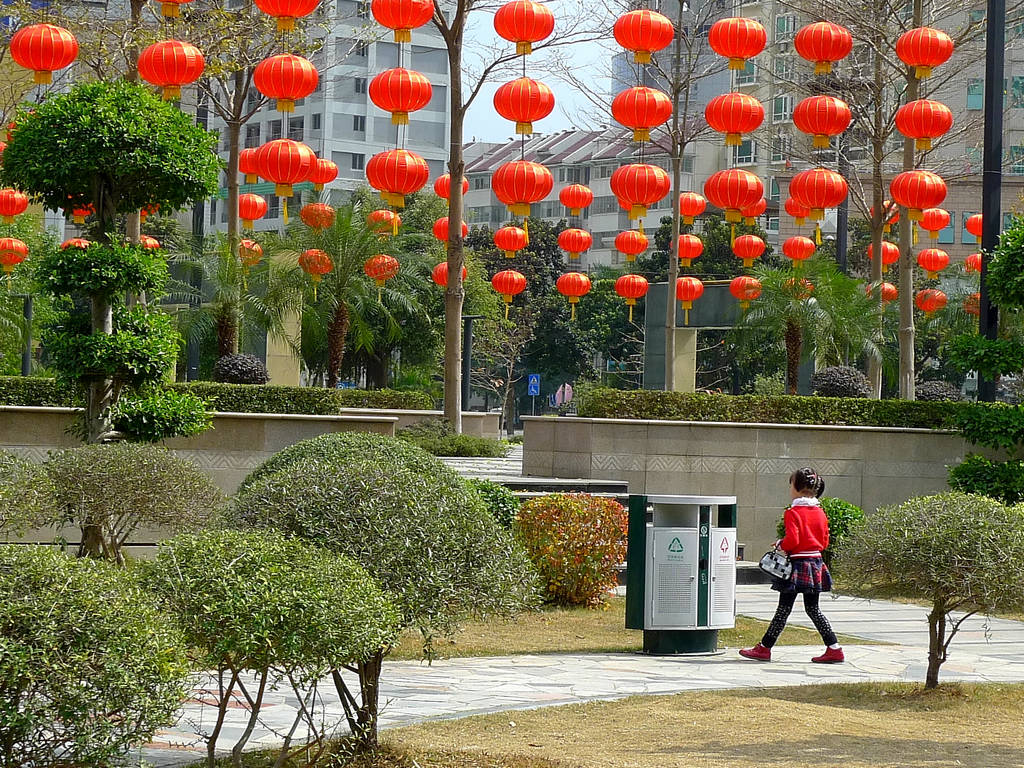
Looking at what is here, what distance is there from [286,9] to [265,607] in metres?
11.3

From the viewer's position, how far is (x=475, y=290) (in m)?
46.8

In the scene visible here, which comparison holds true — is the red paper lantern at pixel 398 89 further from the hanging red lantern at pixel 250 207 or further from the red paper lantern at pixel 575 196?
the hanging red lantern at pixel 250 207

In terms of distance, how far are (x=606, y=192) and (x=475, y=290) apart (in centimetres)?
4105

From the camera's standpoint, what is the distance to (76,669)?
4.41 m

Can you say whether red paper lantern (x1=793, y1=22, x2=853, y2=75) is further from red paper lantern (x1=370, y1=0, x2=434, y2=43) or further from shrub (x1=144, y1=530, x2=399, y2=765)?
shrub (x1=144, y1=530, x2=399, y2=765)

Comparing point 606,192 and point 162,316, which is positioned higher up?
point 606,192

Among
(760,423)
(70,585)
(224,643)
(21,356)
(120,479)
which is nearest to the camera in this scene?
(70,585)

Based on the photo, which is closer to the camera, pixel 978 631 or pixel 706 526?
pixel 706 526

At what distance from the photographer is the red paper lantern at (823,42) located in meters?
16.9

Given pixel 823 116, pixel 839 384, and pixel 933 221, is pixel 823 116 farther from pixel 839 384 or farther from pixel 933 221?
pixel 933 221

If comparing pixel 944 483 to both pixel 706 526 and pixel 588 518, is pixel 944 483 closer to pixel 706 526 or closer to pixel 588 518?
→ pixel 588 518

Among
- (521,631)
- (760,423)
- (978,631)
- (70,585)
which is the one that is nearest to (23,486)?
(521,631)

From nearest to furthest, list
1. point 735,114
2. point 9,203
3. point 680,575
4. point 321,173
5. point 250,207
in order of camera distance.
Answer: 1. point 680,575
2. point 735,114
3. point 321,173
4. point 9,203
5. point 250,207

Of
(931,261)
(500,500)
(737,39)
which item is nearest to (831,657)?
(500,500)
